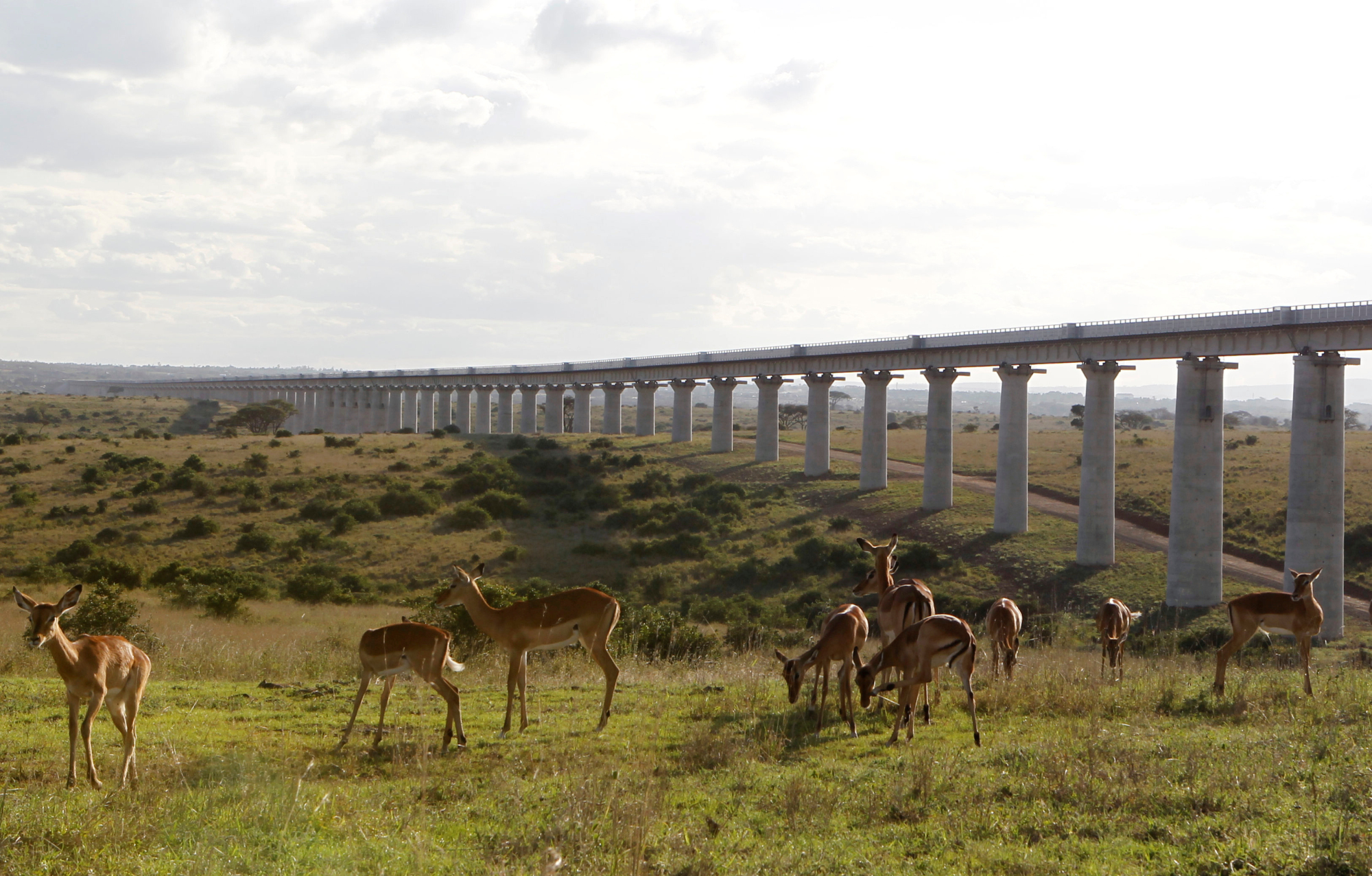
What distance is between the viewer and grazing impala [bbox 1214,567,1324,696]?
1541 centimetres

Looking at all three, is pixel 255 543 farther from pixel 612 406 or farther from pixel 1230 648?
pixel 612 406

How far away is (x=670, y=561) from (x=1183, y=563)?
24.8 m

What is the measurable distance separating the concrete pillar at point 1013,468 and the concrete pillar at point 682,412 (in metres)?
47.1

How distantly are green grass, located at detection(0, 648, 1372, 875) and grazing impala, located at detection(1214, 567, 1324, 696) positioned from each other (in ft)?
2.73

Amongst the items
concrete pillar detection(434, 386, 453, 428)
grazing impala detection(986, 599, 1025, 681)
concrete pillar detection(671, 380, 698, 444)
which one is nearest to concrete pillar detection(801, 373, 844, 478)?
concrete pillar detection(671, 380, 698, 444)

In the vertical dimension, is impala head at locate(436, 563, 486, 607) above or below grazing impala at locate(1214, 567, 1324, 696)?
above

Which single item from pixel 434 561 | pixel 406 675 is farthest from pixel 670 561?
pixel 406 675

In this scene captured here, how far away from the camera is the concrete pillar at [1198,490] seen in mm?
44688

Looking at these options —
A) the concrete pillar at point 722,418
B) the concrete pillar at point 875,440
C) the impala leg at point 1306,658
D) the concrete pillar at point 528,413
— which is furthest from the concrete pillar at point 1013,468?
the concrete pillar at point 528,413

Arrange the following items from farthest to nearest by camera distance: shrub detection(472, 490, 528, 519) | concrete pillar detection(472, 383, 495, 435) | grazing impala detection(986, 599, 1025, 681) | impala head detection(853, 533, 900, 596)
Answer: concrete pillar detection(472, 383, 495, 435)
shrub detection(472, 490, 528, 519)
impala head detection(853, 533, 900, 596)
grazing impala detection(986, 599, 1025, 681)

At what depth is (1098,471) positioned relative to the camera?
172 ft

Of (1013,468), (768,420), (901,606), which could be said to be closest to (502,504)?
(1013,468)

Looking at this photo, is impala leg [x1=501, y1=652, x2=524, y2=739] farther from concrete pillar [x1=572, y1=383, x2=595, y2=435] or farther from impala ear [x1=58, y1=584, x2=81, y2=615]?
concrete pillar [x1=572, y1=383, x2=595, y2=435]

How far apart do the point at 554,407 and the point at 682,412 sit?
3093 cm
